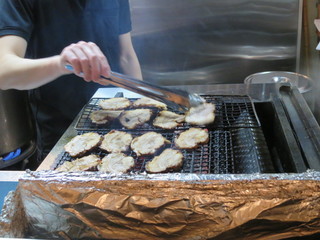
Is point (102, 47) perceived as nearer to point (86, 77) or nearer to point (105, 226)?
point (86, 77)

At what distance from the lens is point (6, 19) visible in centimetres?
212

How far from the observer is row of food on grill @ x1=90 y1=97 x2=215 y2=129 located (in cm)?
222

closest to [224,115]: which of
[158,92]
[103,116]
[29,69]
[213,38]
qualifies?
[158,92]

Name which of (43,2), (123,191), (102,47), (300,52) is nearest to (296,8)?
(300,52)

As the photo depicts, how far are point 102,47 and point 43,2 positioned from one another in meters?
0.62

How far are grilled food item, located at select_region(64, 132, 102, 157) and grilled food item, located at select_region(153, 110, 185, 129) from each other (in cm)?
40

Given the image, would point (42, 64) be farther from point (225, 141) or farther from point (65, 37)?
point (225, 141)

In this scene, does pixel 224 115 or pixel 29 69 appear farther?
pixel 224 115

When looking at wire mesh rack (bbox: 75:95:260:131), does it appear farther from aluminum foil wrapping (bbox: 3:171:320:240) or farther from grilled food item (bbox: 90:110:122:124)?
aluminum foil wrapping (bbox: 3:171:320:240)

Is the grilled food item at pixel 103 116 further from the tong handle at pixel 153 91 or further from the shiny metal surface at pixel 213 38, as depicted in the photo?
the shiny metal surface at pixel 213 38

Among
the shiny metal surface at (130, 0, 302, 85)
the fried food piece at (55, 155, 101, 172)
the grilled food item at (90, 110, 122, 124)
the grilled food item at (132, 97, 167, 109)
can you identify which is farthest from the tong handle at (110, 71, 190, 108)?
the shiny metal surface at (130, 0, 302, 85)

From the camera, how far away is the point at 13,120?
10.4 feet

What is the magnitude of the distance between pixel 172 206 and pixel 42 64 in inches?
51.0

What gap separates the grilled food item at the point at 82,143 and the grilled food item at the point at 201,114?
0.61 metres
